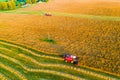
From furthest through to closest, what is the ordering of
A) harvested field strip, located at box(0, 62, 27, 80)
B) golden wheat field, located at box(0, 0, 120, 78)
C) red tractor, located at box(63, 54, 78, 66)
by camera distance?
1. golden wheat field, located at box(0, 0, 120, 78)
2. red tractor, located at box(63, 54, 78, 66)
3. harvested field strip, located at box(0, 62, 27, 80)

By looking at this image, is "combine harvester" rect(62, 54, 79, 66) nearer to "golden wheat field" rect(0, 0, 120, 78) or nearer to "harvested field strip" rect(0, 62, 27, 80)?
"golden wheat field" rect(0, 0, 120, 78)

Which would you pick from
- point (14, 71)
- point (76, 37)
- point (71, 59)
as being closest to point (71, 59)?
point (71, 59)

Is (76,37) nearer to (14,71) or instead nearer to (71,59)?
(71,59)

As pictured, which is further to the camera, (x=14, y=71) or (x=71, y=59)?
(x=71, y=59)

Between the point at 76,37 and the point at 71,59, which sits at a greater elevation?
the point at 76,37

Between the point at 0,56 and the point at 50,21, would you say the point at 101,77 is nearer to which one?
the point at 0,56

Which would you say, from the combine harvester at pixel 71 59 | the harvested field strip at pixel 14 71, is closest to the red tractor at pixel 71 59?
the combine harvester at pixel 71 59

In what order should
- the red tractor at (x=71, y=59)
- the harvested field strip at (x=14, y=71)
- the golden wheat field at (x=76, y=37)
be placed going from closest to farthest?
the harvested field strip at (x=14, y=71), the red tractor at (x=71, y=59), the golden wheat field at (x=76, y=37)

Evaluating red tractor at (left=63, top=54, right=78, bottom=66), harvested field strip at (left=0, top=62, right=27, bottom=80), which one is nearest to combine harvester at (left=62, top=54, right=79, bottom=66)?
red tractor at (left=63, top=54, right=78, bottom=66)

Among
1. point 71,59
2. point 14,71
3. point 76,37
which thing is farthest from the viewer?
point 76,37

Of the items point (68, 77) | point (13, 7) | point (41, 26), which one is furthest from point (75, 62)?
point (13, 7)

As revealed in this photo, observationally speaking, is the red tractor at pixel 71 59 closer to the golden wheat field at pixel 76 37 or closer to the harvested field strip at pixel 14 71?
the golden wheat field at pixel 76 37

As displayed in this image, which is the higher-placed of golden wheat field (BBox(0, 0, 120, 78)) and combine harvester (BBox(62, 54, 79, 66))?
golden wheat field (BBox(0, 0, 120, 78))
